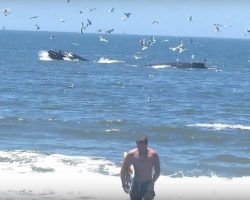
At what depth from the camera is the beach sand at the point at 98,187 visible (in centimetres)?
1770

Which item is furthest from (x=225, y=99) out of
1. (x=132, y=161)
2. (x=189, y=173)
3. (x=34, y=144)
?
(x=132, y=161)

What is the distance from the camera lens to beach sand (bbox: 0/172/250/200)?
17703 millimetres

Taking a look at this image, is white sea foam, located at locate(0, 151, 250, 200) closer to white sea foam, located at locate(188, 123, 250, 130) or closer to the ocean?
the ocean

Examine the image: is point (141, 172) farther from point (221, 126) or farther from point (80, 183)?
point (221, 126)

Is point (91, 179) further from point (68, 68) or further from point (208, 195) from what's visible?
point (68, 68)

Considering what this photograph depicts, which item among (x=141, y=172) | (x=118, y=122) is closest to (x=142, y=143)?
(x=141, y=172)

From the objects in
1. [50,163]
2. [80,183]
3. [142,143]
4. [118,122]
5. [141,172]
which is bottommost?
[118,122]

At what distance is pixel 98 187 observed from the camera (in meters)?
19.0

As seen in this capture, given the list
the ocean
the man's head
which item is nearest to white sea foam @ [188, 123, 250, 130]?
the ocean

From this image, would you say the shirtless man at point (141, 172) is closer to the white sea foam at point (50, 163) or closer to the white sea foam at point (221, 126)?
the white sea foam at point (50, 163)

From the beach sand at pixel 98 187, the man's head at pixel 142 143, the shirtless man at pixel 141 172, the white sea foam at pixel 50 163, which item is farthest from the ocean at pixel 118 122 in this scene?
the man's head at pixel 142 143

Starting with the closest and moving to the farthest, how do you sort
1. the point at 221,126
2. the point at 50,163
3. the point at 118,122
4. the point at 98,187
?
1. the point at 98,187
2. the point at 50,163
3. the point at 221,126
4. the point at 118,122

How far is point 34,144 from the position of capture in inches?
1089

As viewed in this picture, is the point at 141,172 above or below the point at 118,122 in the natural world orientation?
above
